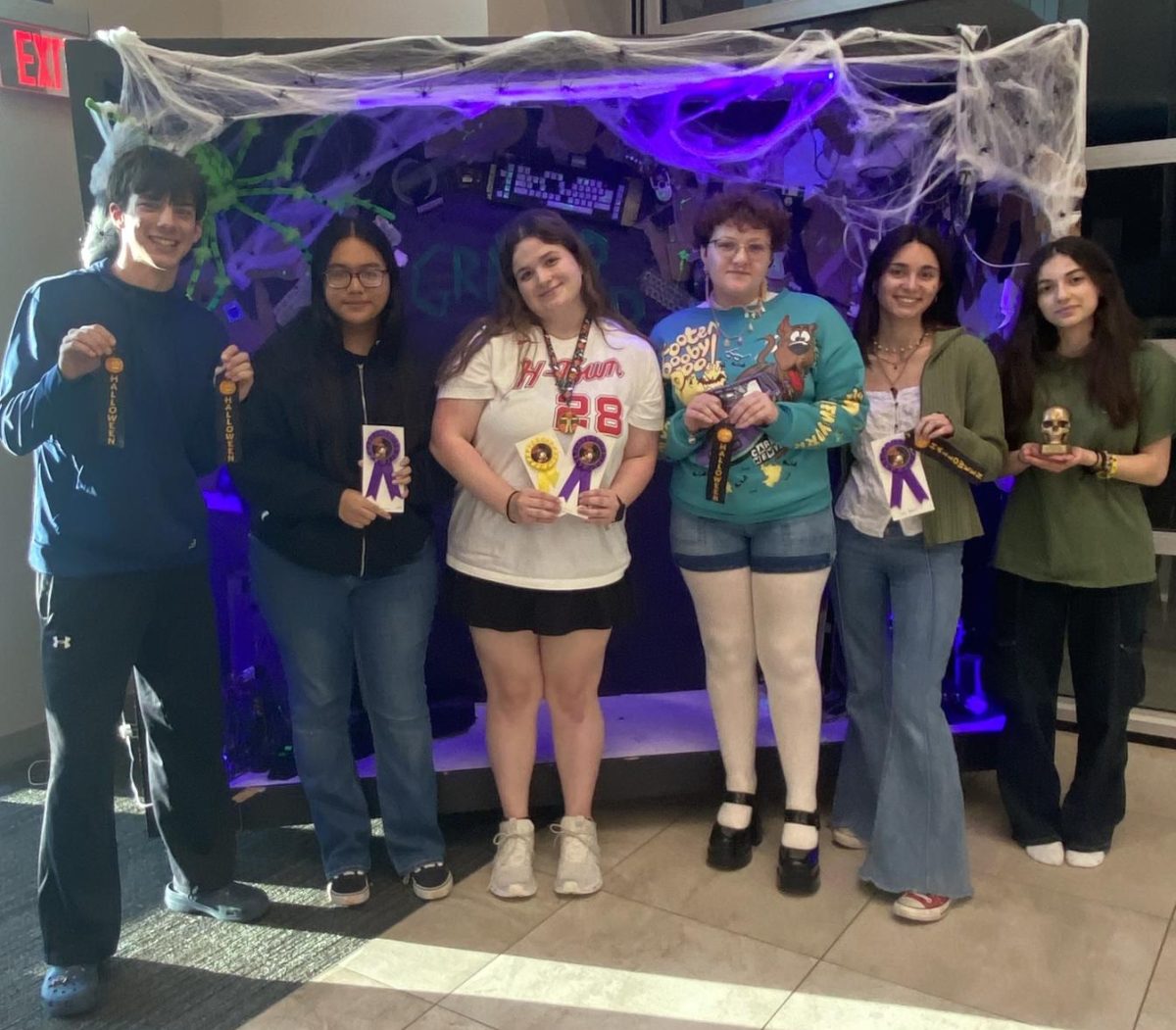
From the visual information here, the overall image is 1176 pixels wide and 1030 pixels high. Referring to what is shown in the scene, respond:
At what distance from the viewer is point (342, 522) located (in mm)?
2189

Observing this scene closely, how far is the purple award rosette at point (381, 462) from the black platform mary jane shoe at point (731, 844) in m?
1.13

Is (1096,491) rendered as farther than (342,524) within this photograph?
Yes

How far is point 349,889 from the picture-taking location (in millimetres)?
2369

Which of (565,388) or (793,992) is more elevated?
(565,388)

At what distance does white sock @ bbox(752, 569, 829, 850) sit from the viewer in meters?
2.30

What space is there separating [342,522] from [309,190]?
94 centimetres

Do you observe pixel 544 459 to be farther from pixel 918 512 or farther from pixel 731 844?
pixel 731 844

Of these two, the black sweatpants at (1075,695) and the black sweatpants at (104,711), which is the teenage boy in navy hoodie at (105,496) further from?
the black sweatpants at (1075,695)

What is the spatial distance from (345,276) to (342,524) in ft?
1.71

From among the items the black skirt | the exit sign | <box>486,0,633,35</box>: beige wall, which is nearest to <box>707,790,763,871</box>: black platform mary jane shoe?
the black skirt

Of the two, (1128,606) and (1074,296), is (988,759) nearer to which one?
(1128,606)

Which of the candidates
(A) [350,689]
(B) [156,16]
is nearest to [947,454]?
(A) [350,689]

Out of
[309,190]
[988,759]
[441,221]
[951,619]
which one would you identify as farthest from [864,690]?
[309,190]

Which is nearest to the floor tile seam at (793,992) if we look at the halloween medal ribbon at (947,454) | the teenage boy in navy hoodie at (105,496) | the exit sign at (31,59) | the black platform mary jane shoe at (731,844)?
the black platform mary jane shoe at (731,844)
